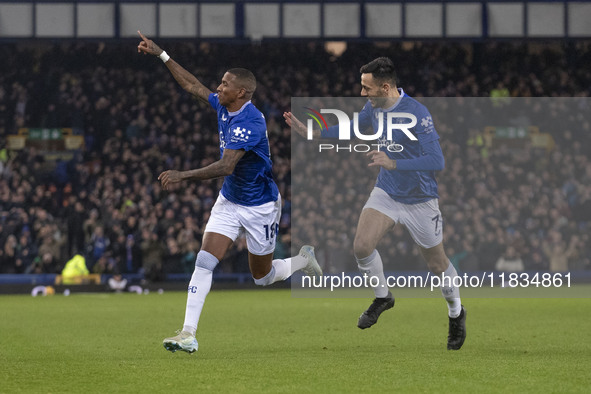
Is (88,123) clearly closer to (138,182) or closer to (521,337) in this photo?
(138,182)

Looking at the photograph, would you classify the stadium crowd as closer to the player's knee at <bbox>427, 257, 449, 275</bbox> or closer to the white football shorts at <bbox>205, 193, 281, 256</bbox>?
the player's knee at <bbox>427, 257, 449, 275</bbox>

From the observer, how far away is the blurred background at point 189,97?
29.6m

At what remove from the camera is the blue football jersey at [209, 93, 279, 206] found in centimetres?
1149

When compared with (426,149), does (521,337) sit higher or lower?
lower

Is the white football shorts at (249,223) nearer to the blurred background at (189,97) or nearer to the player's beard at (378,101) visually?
the player's beard at (378,101)

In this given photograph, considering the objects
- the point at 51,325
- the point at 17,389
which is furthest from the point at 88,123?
the point at 17,389

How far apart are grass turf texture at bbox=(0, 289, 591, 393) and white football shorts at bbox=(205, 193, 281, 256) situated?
46.4 inches

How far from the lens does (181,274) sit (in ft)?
102

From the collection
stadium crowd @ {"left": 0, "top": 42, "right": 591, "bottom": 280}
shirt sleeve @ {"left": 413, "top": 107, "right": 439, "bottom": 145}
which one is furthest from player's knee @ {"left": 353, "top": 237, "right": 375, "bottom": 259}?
stadium crowd @ {"left": 0, "top": 42, "right": 591, "bottom": 280}

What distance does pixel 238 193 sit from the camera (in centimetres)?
1177

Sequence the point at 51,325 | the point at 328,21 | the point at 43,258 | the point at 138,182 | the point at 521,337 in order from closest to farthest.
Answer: the point at 521,337 → the point at 51,325 → the point at 43,258 → the point at 138,182 → the point at 328,21

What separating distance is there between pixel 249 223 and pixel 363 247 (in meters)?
1.48

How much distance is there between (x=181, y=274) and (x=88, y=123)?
31.7 ft

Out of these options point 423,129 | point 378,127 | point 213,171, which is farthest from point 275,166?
point 213,171
